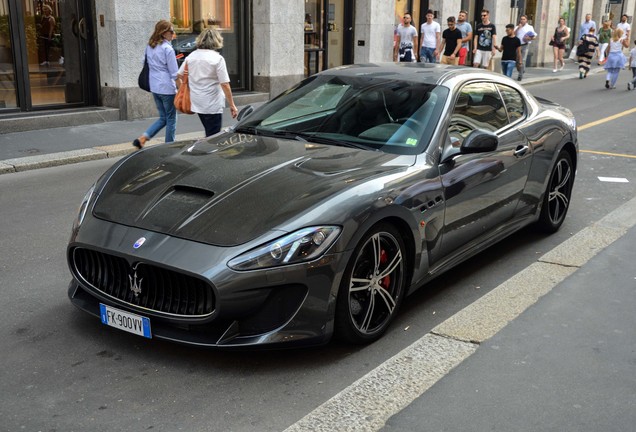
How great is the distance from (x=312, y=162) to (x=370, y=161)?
370mm

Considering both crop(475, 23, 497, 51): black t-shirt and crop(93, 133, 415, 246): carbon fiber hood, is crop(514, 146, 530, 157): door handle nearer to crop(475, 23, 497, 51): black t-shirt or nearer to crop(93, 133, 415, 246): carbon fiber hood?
crop(93, 133, 415, 246): carbon fiber hood

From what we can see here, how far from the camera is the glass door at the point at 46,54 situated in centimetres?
1241

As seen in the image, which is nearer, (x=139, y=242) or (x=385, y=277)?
(x=139, y=242)

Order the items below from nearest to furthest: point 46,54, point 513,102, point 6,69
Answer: point 513,102 → point 6,69 → point 46,54

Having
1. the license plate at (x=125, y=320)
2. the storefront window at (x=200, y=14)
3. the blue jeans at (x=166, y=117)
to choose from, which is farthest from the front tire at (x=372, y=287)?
the storefront window at (x=200, y=14)

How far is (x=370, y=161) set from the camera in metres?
4.72

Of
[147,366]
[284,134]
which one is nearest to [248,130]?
[284,134]

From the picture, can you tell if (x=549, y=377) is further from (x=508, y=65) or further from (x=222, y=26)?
(x=508, y=65)

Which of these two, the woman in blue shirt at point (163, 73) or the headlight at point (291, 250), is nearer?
the headlight at point (291, 250)

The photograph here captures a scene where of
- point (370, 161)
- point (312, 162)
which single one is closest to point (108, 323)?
point (312, 162)

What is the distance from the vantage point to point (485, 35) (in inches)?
845

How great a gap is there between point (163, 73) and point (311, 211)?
278 inches

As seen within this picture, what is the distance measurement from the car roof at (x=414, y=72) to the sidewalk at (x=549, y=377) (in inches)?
68.3

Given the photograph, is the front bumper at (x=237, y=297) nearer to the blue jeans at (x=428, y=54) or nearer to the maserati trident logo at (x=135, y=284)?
the maserati trident logo at (x=135, y=284)
